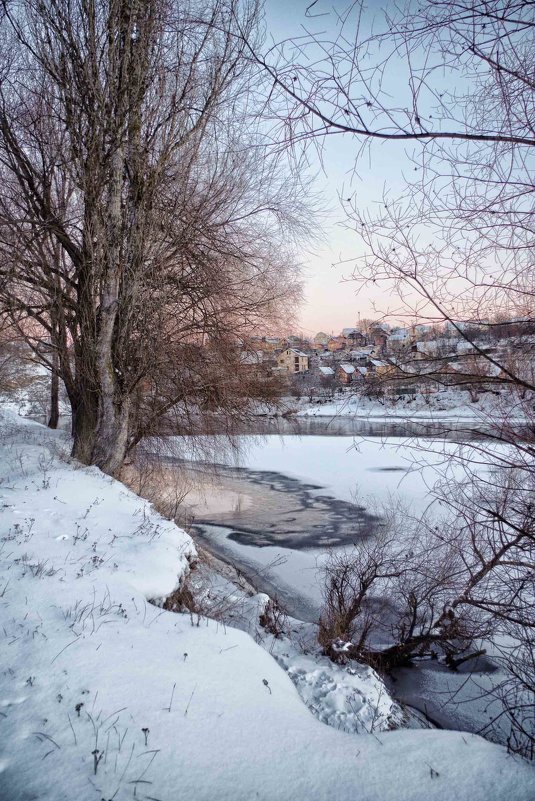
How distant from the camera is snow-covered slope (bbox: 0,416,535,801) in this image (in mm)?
2096

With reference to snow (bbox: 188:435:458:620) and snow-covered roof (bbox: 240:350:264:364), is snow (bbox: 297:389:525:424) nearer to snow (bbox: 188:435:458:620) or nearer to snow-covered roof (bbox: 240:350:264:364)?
snow (bbox: 188:435:458:620)

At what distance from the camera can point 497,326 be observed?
7.66ft

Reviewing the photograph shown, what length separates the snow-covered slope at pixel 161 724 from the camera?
6.88 ft

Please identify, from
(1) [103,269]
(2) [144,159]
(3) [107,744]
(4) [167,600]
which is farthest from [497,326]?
(2) [144,159]

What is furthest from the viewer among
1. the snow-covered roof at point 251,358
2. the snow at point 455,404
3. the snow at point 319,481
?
the snow-covered roof at point 251,358

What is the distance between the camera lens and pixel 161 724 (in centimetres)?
243

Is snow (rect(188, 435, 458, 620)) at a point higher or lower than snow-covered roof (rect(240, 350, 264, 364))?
lower

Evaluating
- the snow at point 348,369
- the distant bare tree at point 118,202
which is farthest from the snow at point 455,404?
the distant bare tree at point 118,202

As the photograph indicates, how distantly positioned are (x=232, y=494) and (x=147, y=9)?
1265 centimetres

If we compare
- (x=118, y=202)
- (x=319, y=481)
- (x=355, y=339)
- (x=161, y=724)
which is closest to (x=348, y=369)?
(x=355, y=339)

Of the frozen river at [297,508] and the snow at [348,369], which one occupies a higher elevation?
the snow at [348,369]

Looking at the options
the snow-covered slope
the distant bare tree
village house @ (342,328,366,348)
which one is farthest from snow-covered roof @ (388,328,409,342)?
the distant bare tree

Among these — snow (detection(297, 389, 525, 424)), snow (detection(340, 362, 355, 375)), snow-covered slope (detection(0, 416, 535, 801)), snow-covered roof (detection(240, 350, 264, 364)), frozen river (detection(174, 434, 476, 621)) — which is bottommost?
frozen river (detection(174, 434, 476, 621))

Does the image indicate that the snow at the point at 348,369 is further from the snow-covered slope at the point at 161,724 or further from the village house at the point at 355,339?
the snow-covered slope at the point at 161,724
